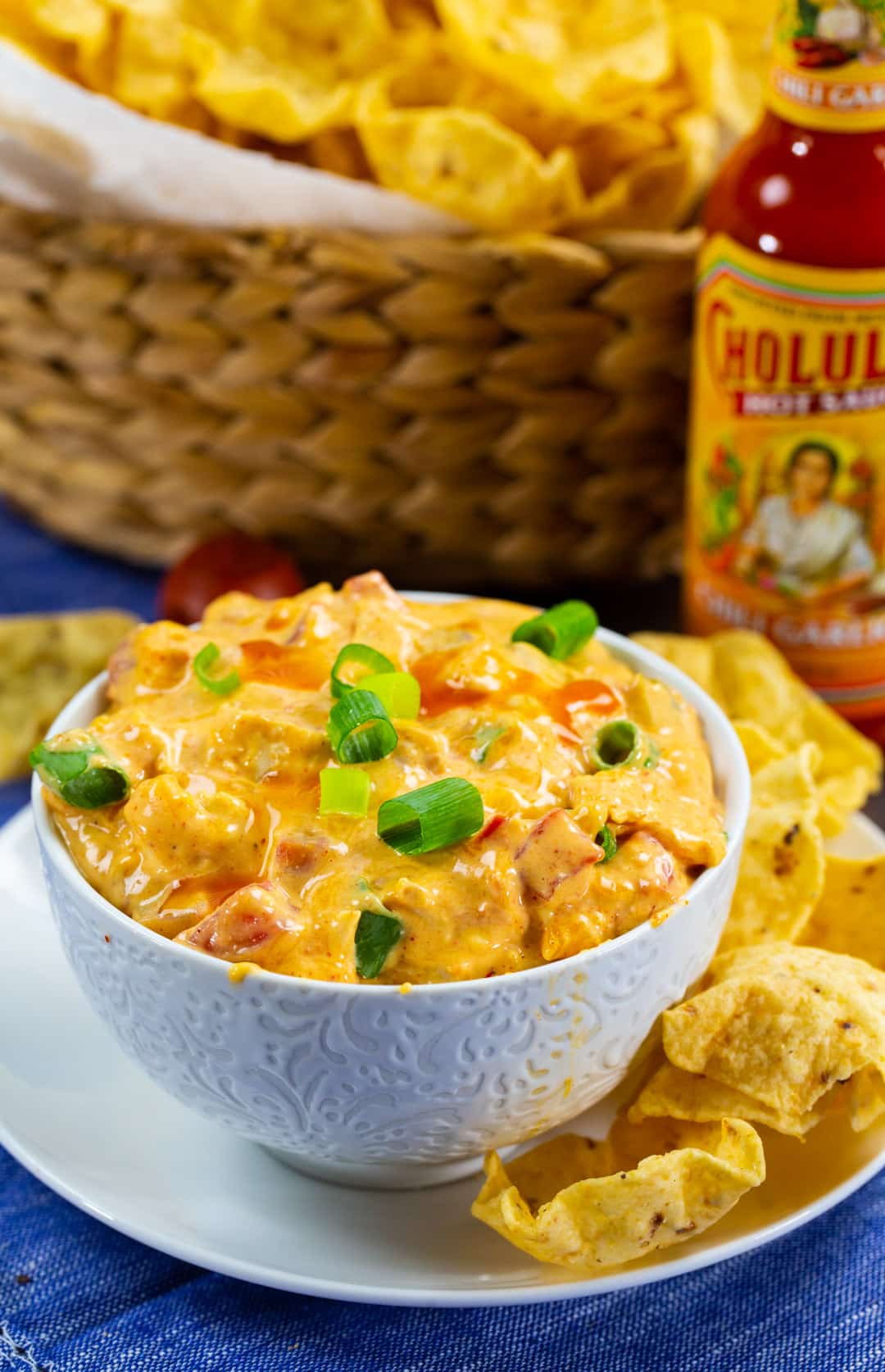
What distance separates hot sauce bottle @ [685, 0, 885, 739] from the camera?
208 centimetres

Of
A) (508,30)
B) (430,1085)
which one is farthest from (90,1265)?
(508,30)

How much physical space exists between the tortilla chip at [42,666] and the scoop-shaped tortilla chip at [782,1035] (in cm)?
126

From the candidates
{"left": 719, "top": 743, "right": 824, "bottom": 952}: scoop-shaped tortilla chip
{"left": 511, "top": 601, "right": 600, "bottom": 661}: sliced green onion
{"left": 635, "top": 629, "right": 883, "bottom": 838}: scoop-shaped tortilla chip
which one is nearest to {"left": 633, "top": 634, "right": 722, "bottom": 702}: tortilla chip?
{"left": 635, "top": 629, "right": 883, "bottom": 838}: scoop-shaped tortilla chip

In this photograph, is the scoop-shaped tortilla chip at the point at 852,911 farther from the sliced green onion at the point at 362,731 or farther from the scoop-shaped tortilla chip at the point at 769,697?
the sliced green onion at the point at 362,731

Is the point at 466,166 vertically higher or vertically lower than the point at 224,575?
higher

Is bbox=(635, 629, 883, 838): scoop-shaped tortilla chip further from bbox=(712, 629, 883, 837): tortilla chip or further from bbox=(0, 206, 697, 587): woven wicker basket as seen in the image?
bbox=(0, 206, 697, 587): woven wicker basket

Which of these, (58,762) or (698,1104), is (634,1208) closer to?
→ (698,1104)

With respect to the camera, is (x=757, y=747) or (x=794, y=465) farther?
(x=794, y=465)

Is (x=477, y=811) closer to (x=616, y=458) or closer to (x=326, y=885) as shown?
(x=326, y=885)

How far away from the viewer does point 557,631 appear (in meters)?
1.71

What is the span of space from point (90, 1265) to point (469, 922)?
600mm

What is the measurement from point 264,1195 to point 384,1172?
0.43 feet

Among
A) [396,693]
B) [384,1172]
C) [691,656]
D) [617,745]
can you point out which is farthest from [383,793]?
[691,656]

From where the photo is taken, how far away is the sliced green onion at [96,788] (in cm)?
149
